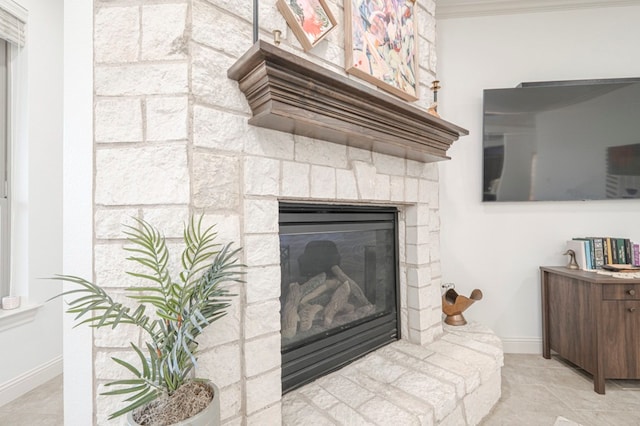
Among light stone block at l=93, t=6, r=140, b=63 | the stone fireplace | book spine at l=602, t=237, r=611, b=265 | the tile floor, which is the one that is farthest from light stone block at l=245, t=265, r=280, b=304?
book spine at l=602, t=237, r=611, b=265

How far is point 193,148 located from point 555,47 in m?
2.98

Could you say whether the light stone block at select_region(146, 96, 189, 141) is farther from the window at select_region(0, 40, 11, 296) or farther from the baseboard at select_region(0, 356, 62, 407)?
the baseboard at select_region(0, 356, 62, 407)

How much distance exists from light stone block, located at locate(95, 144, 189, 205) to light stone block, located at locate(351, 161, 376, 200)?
2.52 feet

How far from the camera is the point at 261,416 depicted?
99 centimetres

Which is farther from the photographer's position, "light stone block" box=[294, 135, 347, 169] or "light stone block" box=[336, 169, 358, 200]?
"light stone block" box=[336, 169, 358, 200]

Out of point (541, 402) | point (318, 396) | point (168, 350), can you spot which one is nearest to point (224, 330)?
point (168, 350)

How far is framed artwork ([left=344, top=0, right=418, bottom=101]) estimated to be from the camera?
135cm

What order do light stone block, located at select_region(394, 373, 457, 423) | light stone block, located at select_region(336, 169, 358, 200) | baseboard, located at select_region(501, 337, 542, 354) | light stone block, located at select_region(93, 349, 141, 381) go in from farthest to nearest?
baseboard, located at select_region(501, 337, 542, 354), light stone block, located at select_region(336, 169, 358, 200), light stone block, located at select_region(394, 373, 457, 423), light stone block, located at select_region(93, 349, 141, 381)

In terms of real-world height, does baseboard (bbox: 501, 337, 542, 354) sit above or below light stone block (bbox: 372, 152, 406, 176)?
below

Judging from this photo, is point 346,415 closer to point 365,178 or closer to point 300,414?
point 300,414

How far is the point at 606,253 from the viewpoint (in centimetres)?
209

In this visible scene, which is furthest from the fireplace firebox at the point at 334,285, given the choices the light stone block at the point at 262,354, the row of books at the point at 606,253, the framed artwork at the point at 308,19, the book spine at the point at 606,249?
the book spine at the point at 606,249

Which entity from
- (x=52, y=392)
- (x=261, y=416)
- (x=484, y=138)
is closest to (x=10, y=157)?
(x=52, y=392)

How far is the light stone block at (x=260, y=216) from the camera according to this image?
1.00m
